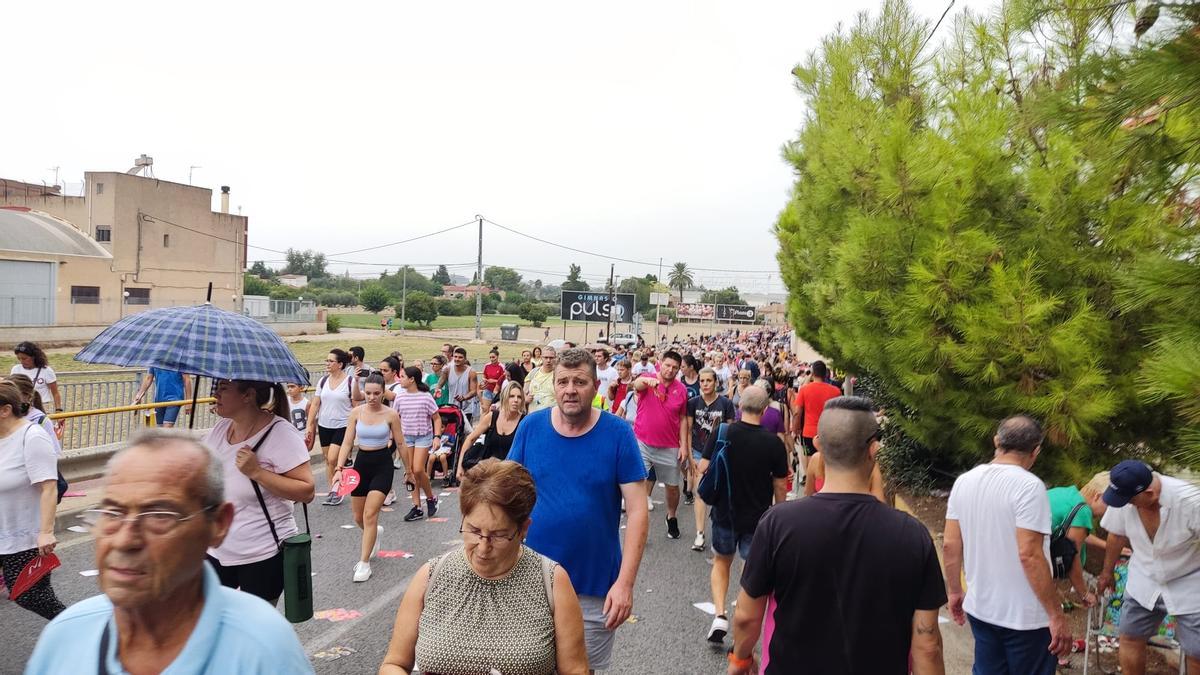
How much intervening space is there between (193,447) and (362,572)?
539 centimetres

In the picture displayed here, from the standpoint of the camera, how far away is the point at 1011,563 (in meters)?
3.90

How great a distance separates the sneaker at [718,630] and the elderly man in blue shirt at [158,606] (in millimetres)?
4409

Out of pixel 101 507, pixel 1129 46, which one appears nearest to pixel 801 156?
pixel 1129 46

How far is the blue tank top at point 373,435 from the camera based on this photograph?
7.74m

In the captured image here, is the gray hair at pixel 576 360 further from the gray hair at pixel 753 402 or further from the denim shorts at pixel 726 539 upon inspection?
the denim shorts at pixel 726 539

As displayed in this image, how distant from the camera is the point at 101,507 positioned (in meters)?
1.84

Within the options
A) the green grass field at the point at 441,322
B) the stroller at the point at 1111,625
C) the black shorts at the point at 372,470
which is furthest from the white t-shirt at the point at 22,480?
the green grass field at the point at 441,322

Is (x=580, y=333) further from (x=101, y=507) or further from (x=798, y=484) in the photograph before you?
(x=101, y=507)

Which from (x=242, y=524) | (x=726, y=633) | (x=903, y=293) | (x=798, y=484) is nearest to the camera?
(x=242, y=524)

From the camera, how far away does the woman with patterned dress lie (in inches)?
107

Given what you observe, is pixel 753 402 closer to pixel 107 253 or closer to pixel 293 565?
pixel 293 565

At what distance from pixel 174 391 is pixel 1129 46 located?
12.0 metres

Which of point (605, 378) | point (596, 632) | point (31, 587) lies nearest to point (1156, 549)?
point (596, 632)

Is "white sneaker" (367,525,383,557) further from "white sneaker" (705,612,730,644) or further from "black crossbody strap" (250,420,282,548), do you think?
"black crossbody strap" (250,420,282,548)
